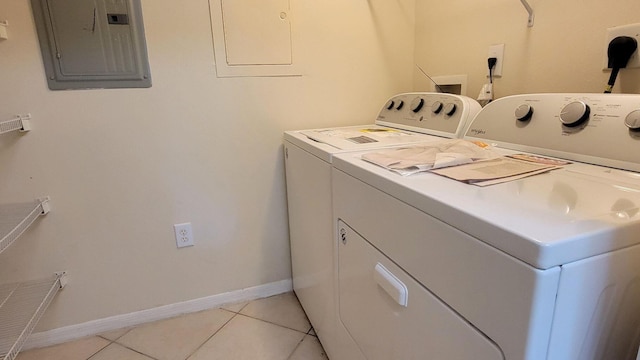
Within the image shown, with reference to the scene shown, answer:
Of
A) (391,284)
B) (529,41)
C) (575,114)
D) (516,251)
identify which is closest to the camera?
(516,251)

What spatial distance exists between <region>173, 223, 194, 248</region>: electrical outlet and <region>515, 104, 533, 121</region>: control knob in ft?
4.49

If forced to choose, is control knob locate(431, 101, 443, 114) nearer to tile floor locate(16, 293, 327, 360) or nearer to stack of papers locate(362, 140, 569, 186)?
stack of papers locate(362, 140, 569, 186)

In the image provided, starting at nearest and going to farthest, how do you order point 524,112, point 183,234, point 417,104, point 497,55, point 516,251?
point 516,251
point 524,112
point 497,55
point 417,104
point 183,234

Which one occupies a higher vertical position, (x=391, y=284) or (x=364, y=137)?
(x=364, y=137)

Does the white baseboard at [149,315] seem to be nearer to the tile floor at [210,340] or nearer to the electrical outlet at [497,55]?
the tile floor at [210,340]

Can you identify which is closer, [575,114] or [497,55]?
[575,114]

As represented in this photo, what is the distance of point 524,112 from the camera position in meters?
0.98

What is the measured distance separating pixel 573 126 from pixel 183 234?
1501 millimetres

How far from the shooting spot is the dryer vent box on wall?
48.8 inches

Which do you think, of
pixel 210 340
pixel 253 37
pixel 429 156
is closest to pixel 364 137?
pixel 429 156

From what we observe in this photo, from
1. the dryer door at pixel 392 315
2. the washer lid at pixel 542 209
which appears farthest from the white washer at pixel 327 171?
the washer lid at pixel 542 209

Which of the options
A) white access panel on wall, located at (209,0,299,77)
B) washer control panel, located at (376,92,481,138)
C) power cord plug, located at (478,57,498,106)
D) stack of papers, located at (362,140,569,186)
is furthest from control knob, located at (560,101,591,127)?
white access panel on wall, located at (209,0,299,77)

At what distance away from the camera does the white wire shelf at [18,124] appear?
1.22 metres

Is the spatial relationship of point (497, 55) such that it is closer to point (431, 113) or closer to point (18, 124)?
point (431, 113)
